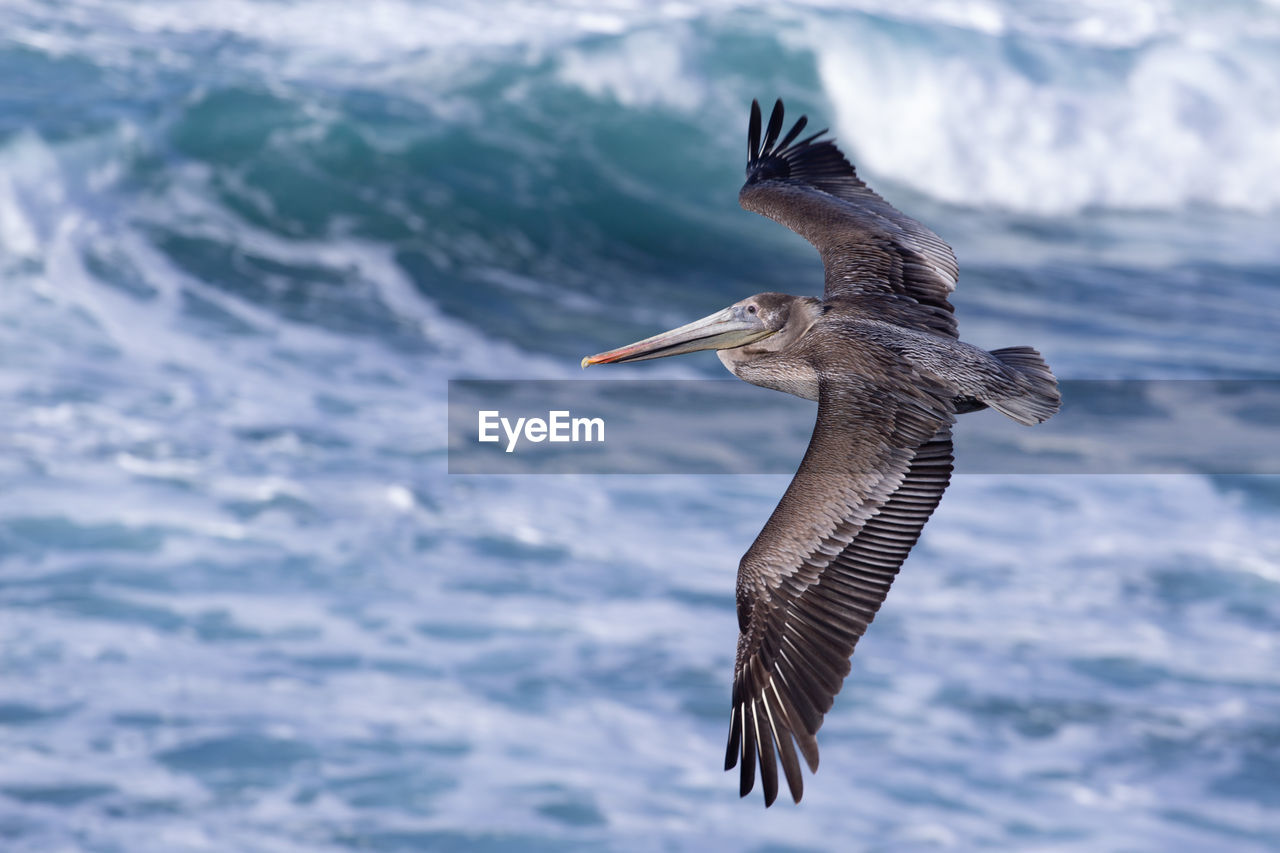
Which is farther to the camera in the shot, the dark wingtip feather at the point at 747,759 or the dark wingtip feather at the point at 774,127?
the dark wingtip feather at the point at 774,127

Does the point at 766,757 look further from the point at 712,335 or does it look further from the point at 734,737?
the point at 712,335

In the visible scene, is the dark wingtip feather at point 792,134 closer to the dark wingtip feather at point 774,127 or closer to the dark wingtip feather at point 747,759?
the dark wingtip feather at point 774,127

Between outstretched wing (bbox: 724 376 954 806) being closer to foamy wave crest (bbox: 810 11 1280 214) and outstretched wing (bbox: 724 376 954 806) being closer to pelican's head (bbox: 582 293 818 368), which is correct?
pelican's head (bbox: 582 293 818 368)

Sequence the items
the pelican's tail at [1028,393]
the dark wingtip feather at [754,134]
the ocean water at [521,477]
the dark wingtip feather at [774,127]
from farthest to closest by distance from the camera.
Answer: the ocean water at [521,477] → the dark wingtip feather at [774,127] → the dark wingtip feather at [754,134] → the pelican's tail at [1028,393]

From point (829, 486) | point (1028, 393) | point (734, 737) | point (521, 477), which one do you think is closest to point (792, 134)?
point (1028, 393)

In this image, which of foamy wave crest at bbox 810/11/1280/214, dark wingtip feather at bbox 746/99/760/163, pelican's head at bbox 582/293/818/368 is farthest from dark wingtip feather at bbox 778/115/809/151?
foamy wave crest at bbox 810/11/1280/214

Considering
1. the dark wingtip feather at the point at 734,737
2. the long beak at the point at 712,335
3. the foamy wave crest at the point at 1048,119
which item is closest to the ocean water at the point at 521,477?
the foamy wave crest at the point at 1048,119
